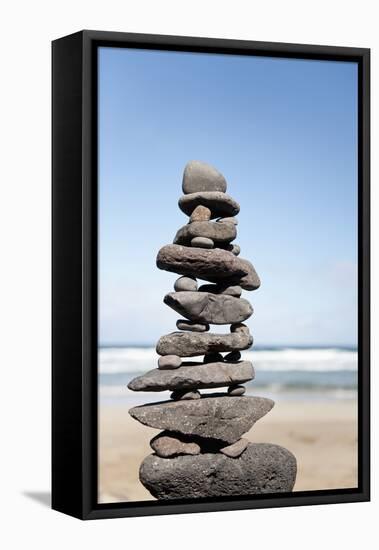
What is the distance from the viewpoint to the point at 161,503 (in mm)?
8555

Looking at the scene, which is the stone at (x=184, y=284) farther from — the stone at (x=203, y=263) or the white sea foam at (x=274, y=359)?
the white sea foam at (x=274, y=359)

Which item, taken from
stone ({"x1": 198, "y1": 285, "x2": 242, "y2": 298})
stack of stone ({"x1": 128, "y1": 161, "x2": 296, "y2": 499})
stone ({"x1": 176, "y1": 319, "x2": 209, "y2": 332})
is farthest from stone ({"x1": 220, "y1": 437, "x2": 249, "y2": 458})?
stone ({"x1": 198, "y1": 285, "x2": 242, "y2": 298})

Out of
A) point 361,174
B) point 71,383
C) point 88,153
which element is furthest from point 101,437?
point 361,174

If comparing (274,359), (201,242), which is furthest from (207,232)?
(274,359)

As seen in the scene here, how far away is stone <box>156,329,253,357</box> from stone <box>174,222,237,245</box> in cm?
65

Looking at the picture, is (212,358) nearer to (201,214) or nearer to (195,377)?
(195,377)

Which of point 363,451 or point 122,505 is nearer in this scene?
point 122,505

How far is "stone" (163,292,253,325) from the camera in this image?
8906 mm

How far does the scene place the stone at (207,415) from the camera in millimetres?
8766

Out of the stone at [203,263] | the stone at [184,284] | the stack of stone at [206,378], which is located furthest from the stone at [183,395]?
the stone at [203,263]

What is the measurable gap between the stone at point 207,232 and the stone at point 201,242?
2cm

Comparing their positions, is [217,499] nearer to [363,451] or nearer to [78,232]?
[363,451]

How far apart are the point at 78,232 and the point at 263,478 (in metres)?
2.17

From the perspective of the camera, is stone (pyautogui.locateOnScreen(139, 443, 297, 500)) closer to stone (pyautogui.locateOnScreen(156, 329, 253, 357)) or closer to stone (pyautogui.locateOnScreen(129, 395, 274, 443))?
stone (pyautogui.locateOnScreen(129, 395, 274, 443))
